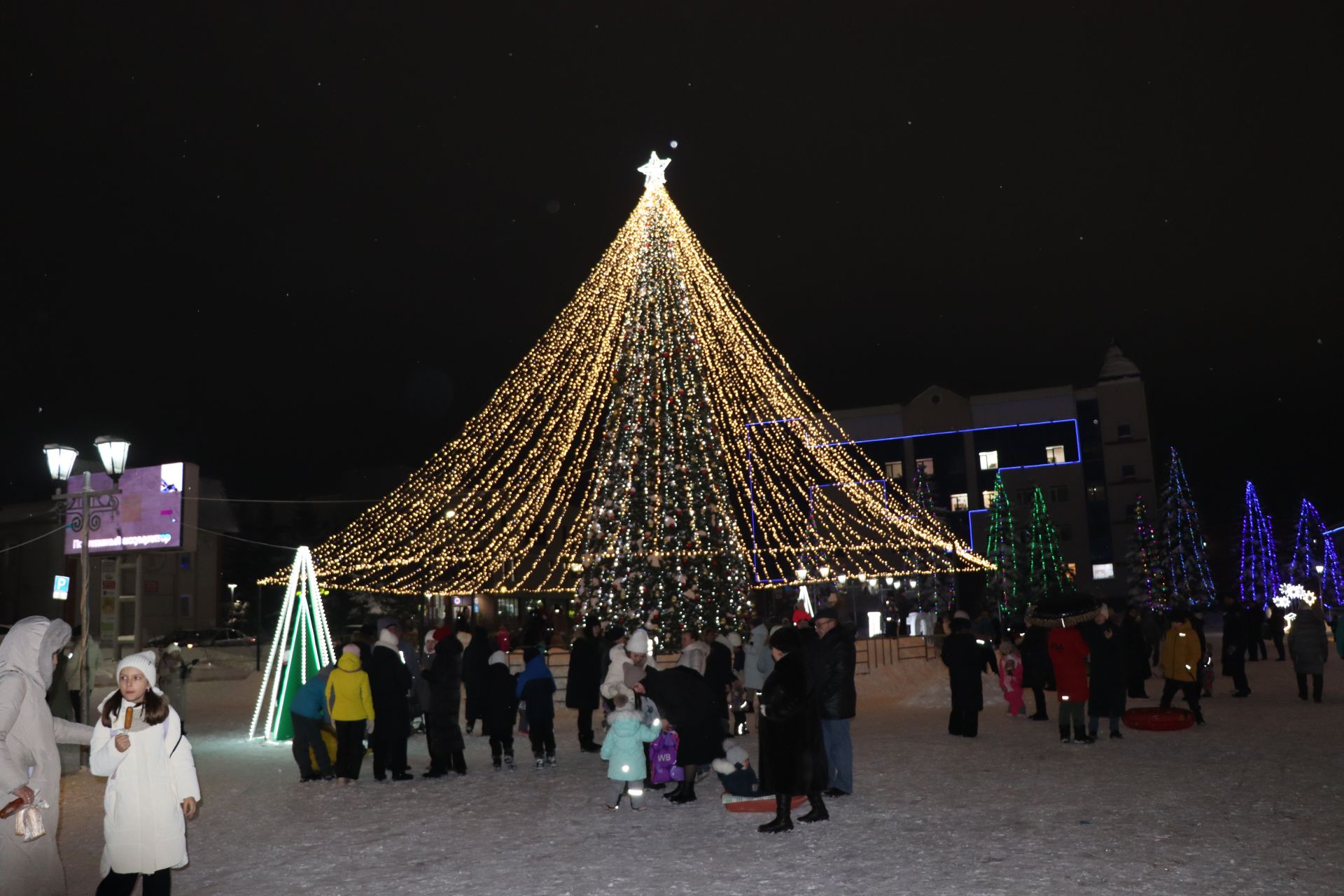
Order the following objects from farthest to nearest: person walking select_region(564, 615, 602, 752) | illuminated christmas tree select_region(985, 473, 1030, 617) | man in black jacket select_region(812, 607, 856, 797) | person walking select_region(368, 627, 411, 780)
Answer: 1. illuminated christmas tree select_region(985, 473, 1030, 617)
2. person walking select_region(564, 615, 602, 752)
3. person walking select_region(368, 627, 411, 780)
4. man in black jacket select_region(812, 607, 856, 797)

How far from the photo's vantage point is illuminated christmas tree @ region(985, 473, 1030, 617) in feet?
158

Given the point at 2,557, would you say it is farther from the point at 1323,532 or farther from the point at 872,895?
the point at 1323,532

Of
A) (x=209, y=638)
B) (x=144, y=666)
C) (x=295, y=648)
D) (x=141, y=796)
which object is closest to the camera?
(x=141, y=796)

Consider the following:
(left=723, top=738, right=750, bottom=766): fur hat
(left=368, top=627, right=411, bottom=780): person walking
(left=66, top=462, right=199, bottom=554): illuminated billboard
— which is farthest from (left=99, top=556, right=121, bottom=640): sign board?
(left=723, top=738, right=750, bottom=766): fur hat

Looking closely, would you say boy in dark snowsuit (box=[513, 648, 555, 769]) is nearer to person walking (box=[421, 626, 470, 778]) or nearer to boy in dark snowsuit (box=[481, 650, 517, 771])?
boy in dark snowsuit (box=[481, 650, 517, 771])

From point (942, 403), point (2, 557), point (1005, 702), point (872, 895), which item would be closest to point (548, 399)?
point (1005, 702)

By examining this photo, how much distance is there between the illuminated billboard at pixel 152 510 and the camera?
25.4 m

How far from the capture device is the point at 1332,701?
1538cm

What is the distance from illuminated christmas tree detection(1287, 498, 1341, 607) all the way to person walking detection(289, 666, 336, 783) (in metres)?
46.4

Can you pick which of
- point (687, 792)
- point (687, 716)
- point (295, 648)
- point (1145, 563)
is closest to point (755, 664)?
point (687, 792)

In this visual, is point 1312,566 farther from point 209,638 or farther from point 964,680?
point 209,638

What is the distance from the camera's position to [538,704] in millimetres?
11688

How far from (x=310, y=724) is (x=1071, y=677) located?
7.96 m

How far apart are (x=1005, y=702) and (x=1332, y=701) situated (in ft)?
14.9
